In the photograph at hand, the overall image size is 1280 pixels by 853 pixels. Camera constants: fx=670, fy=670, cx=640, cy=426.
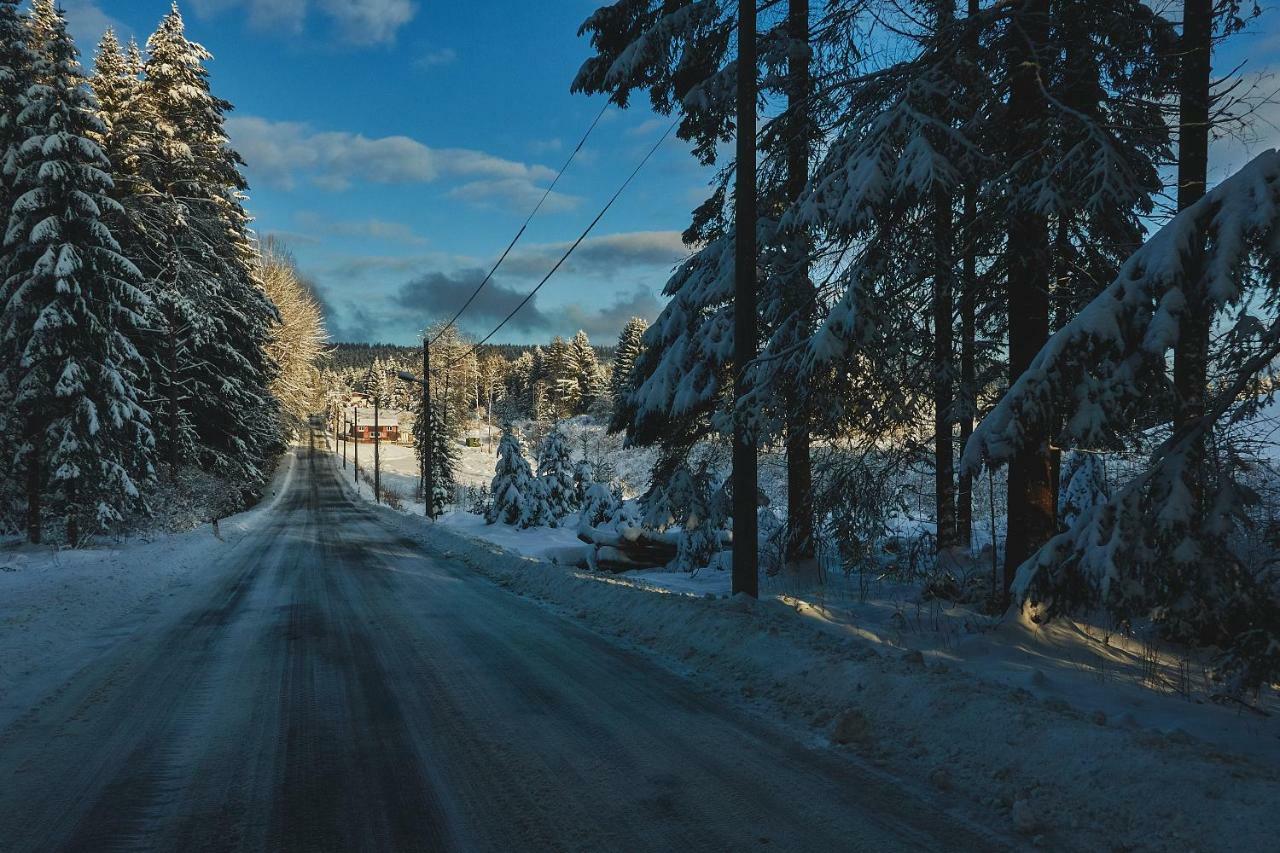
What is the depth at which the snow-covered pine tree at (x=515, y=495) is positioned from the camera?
26.0 m

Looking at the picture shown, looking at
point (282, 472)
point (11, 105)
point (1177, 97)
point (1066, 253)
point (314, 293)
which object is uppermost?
point (314, 293)

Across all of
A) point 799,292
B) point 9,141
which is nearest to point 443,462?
point 9,141

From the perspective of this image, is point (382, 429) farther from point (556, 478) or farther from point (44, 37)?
point (44, 37)

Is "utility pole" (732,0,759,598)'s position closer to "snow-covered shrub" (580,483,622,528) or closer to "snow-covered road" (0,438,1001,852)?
"snow-covered road" (0,438,1001,852)

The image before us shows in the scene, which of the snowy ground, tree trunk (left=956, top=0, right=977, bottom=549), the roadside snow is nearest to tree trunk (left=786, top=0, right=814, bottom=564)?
tree trunk (left=956, top=0, right=977, bottom=549)

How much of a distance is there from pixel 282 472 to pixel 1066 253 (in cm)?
7685

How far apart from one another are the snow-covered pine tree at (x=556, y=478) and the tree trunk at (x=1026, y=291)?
2073 cm

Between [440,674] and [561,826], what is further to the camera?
[440,674]

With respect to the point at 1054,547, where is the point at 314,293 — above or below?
above

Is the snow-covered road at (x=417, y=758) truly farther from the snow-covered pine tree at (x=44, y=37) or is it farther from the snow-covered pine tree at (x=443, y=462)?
the snow-covered pine tree at (x=443, y=462)

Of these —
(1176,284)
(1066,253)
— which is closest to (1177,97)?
(1066,253)

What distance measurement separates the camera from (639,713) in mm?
4945

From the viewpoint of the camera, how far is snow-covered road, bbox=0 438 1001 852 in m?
3.26

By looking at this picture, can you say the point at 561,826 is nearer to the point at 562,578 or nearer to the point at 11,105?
the point at 562,578
